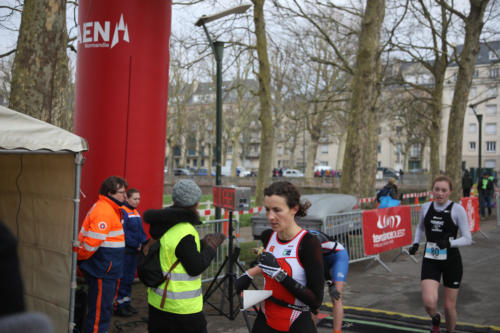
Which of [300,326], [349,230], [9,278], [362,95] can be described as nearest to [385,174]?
[362,95]

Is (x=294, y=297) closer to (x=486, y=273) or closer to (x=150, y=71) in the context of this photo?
(x=150, y=71)

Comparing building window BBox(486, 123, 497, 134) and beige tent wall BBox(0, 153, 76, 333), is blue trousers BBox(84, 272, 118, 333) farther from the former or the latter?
building window BBox(486, 123, 497, 134)

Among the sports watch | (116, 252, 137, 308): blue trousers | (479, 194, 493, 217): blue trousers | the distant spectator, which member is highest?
the distant spectator

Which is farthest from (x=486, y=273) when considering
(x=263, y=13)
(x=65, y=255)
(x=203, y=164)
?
(x=203, y=164)

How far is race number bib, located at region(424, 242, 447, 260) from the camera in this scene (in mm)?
5738

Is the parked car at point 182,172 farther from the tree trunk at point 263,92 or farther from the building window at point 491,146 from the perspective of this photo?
the building window at point 491,146

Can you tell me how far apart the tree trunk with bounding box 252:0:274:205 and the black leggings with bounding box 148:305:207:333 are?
1731 cm

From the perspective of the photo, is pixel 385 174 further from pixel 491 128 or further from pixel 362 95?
pixel 362 95

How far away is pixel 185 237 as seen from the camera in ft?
12.2

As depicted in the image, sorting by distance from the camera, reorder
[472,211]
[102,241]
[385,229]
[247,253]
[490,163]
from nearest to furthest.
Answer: [102,241], [385,229], [247,253], [472,211], [490,163]

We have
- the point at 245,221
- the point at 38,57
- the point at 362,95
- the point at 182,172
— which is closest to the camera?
the point at 38,57

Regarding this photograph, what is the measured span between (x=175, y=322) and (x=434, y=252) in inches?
134

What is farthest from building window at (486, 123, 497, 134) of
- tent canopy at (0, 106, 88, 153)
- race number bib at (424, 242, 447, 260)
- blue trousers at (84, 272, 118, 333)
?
tent canopy at (0, 106, 88, 153)

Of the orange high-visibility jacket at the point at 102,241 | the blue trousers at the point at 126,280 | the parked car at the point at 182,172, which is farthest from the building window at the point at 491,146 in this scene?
the orange high-visibility jacket at the point at 102,241
